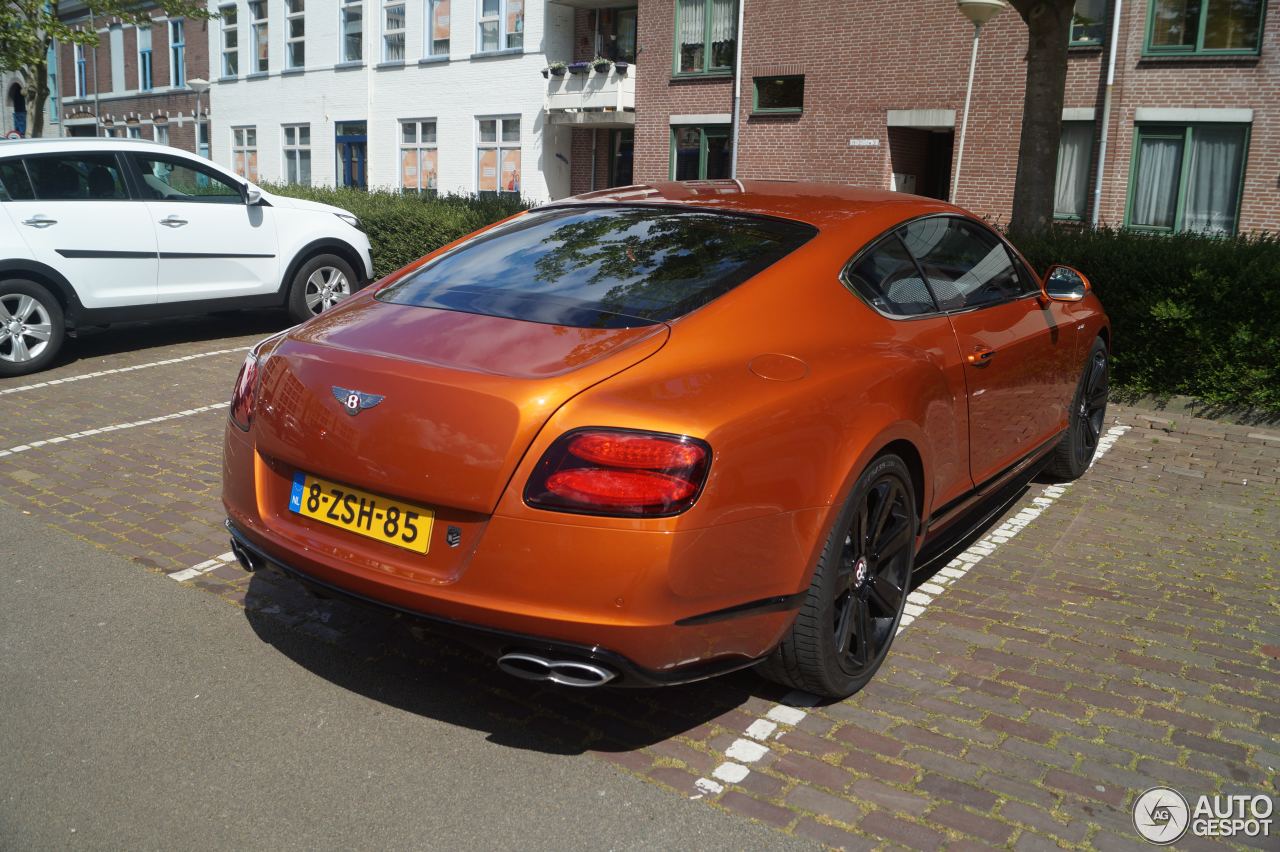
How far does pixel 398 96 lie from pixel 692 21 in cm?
1112

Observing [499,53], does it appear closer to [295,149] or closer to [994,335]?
[295,149]

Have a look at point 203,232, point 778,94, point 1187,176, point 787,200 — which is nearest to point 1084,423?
point 787,200

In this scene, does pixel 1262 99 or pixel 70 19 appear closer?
pixel 1262 99

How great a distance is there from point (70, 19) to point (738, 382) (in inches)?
2085

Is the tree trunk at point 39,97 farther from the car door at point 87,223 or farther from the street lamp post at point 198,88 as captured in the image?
the street lamp post at point 198,88

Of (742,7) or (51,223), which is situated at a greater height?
(742,7)

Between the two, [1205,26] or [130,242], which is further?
[1205,26]

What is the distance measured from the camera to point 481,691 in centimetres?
378

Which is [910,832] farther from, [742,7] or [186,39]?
[186,39]

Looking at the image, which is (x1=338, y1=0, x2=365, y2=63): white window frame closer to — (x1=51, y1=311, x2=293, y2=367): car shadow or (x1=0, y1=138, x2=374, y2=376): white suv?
(x1=51, y1=311, x2=293, y2=367): car shadow

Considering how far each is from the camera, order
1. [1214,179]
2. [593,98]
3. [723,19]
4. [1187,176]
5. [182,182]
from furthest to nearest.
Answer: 1. [593,98]
2. [723,19]
3. [1187,176]
4. [1214,179]
5. [182,182]

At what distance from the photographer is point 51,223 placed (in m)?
9.11

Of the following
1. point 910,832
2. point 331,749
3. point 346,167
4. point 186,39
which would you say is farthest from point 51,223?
point 186,39

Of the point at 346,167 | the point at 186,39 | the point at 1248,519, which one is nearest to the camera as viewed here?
the point at 1248,519
